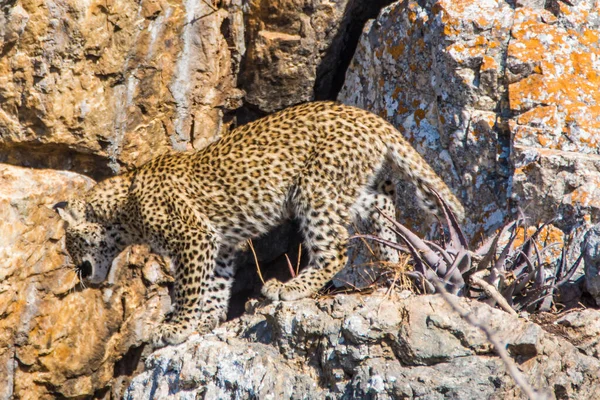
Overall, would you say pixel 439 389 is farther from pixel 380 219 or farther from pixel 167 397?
pixel 380 219

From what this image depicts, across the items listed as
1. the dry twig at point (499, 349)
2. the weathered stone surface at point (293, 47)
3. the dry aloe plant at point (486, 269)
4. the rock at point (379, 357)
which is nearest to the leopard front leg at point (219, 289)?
the weathered stone surface at point (293, 47)

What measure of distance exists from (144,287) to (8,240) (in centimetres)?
129

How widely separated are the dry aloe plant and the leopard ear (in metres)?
2.94

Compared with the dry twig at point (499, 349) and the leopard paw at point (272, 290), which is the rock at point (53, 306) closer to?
the leopard paw at point (272, 290)

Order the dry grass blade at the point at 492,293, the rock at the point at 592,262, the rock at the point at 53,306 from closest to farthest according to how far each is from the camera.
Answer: the dry grass blade at the point at 492,293
the rock at the point at 592,262
the rock at the point at 53,306

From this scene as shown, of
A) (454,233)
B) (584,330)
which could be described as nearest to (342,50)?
(454,233)

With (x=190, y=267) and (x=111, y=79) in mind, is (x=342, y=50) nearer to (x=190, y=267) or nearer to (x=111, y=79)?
(x=111, y=79)

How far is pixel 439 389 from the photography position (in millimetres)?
4422

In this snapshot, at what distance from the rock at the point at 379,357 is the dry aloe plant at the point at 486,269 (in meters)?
0.39

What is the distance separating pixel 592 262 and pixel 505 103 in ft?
5.35

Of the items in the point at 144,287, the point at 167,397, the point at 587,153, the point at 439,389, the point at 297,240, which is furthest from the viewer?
the point at 297,240

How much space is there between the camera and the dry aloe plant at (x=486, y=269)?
5250 mm

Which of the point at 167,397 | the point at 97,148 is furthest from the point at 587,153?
the point at 97,148

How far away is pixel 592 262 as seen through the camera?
5426 mm
